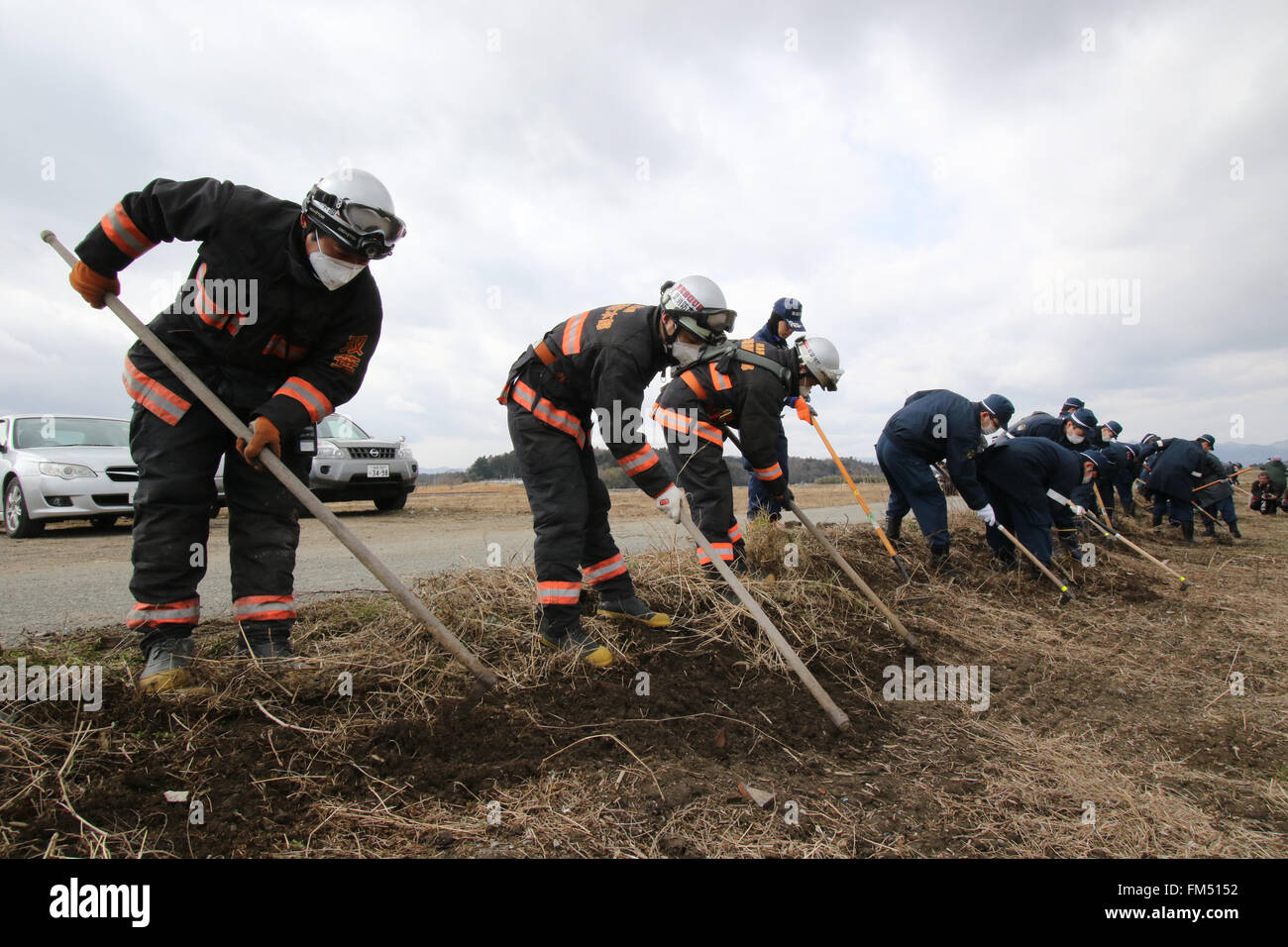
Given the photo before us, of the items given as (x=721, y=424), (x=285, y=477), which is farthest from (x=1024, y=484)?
(x=285, y=477)

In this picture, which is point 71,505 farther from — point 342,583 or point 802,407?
point 802,407

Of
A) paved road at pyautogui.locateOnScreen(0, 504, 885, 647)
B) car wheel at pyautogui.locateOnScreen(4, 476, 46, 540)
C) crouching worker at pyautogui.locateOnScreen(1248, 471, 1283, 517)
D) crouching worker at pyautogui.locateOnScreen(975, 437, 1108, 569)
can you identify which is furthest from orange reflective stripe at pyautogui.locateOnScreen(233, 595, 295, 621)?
crouching worker at pyautogui.locateOnScreen(1248, 471, 1283, 517)

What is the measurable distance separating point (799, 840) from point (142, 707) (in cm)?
217

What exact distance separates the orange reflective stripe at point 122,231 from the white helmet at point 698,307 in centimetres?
216

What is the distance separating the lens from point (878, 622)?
4.47 meters

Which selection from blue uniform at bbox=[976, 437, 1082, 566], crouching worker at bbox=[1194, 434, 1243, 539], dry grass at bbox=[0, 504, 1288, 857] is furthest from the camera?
crouching worker at bbox=[1194, 434, 1243, 539]

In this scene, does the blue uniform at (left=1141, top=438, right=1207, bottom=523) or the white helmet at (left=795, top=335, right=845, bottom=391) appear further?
the blue uniform at (left=1141, top=438, right=1207, bottom=523)

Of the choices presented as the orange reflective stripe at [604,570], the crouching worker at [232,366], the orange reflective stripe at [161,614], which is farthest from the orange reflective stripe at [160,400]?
the orange reflective stripe at [604,570]

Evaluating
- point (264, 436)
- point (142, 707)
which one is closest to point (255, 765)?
point (142, 707)

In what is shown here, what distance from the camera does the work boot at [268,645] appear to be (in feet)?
8.61

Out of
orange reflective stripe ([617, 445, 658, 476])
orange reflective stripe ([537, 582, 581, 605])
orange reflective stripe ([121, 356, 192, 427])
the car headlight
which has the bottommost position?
orange reflective stripe ([537, 582, 581, 605])

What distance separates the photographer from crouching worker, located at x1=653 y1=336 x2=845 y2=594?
14.8ft

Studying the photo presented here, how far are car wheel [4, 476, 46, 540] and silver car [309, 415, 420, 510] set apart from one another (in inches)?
112

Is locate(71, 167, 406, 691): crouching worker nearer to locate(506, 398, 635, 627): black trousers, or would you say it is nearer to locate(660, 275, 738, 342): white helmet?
locate(506, 398, 635, 627): black trousers
